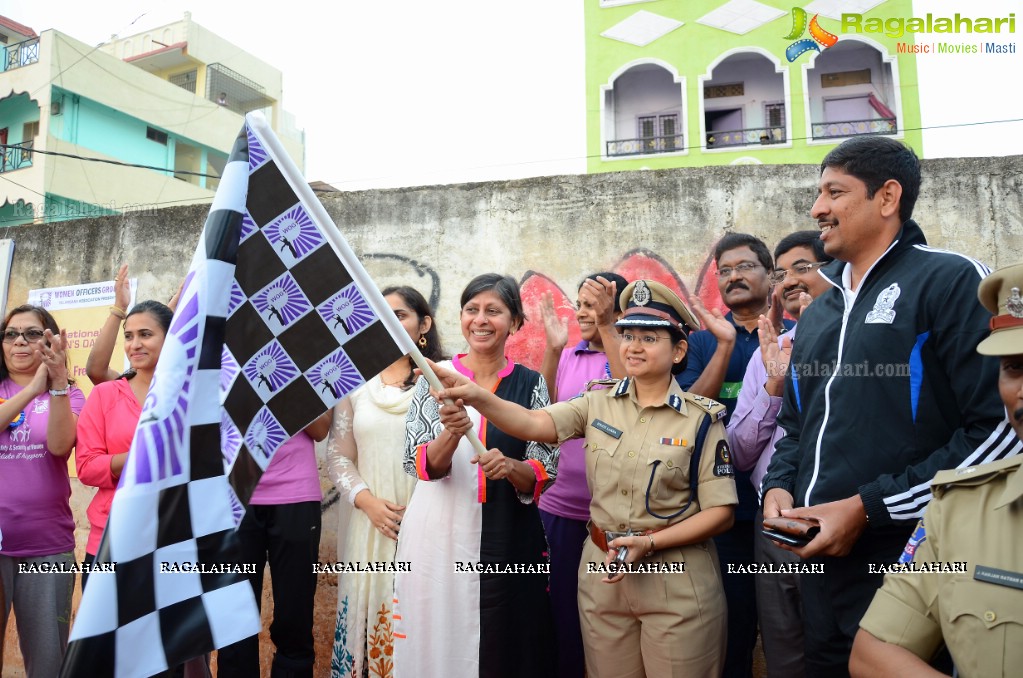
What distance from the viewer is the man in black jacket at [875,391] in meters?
2.02

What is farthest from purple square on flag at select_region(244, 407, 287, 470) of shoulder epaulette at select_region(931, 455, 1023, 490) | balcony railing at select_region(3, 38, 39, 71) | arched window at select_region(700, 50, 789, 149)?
balcony railing at select_region(3, 38, 39, 71)

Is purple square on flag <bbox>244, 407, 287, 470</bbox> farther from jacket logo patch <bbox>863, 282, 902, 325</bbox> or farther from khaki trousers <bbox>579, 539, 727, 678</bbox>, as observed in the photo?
jacket logo patch <bbox>863, 282, 902, 325</bbox>

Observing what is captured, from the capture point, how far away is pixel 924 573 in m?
1.71

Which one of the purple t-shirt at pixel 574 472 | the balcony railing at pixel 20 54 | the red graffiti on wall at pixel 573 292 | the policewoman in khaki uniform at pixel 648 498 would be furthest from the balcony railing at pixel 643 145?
the policewoman in khaki uniform at pixel 648 498

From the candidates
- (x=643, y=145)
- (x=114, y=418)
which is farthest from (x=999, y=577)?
(x=643, y=145)

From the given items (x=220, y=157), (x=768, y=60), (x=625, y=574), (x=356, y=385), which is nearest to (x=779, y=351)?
(x=625, y=574)

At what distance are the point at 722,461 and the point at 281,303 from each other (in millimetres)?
1648

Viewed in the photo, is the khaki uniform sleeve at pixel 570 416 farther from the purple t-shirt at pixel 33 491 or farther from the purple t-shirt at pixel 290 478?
the purple t-shirt at pixel 33 491

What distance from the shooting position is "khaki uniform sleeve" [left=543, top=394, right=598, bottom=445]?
9.29 feet

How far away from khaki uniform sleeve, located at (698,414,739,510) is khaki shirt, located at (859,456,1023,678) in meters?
0.86

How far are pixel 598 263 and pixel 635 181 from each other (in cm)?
57

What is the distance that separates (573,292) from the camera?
15.4 ft

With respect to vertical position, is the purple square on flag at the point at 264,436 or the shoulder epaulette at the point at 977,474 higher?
the purple square on flag at the point at 264,436

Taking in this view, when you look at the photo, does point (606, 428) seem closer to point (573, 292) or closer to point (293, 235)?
point (293, 235)
